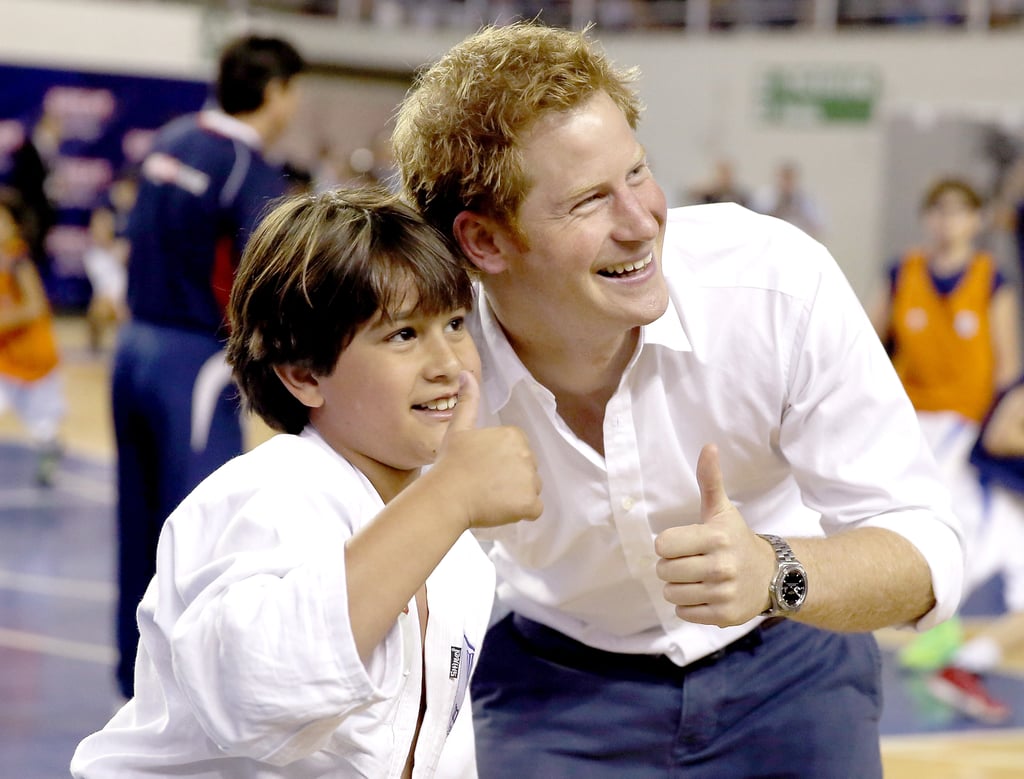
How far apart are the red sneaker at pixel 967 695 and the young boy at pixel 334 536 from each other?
11.8 ft

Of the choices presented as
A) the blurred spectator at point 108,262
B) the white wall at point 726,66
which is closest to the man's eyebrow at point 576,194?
the blurred spectator at point 108,262

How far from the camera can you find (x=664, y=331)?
251 centimetres

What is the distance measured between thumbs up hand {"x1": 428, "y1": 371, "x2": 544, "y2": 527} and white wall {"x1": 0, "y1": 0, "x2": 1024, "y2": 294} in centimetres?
1587

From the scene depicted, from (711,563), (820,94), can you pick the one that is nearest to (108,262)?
(820,94)

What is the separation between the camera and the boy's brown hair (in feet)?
6.62

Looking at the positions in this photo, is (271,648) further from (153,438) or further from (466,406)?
(153,438)

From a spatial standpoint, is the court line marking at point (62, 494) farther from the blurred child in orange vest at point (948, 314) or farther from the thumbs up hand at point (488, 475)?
the thumbs up hand at point (488, 475)

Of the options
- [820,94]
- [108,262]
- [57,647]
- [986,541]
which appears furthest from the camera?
[820,94]

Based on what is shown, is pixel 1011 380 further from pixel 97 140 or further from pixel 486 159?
pixel 97 140

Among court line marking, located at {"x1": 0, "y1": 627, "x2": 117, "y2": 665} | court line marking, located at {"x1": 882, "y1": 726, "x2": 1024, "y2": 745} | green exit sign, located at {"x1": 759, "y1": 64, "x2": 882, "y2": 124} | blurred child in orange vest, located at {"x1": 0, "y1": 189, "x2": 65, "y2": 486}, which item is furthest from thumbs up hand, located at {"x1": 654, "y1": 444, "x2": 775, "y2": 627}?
green exit sign, located at {"x1": 759, "y1": 64, "x2": 882, "y2": 124}

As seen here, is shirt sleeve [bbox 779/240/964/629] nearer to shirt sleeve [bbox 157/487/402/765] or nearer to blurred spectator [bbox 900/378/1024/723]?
shirt sleeve [bbox 157/487/402/765]

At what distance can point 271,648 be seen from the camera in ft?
5.41

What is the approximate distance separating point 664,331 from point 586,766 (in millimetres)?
851

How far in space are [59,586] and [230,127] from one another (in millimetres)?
2897
